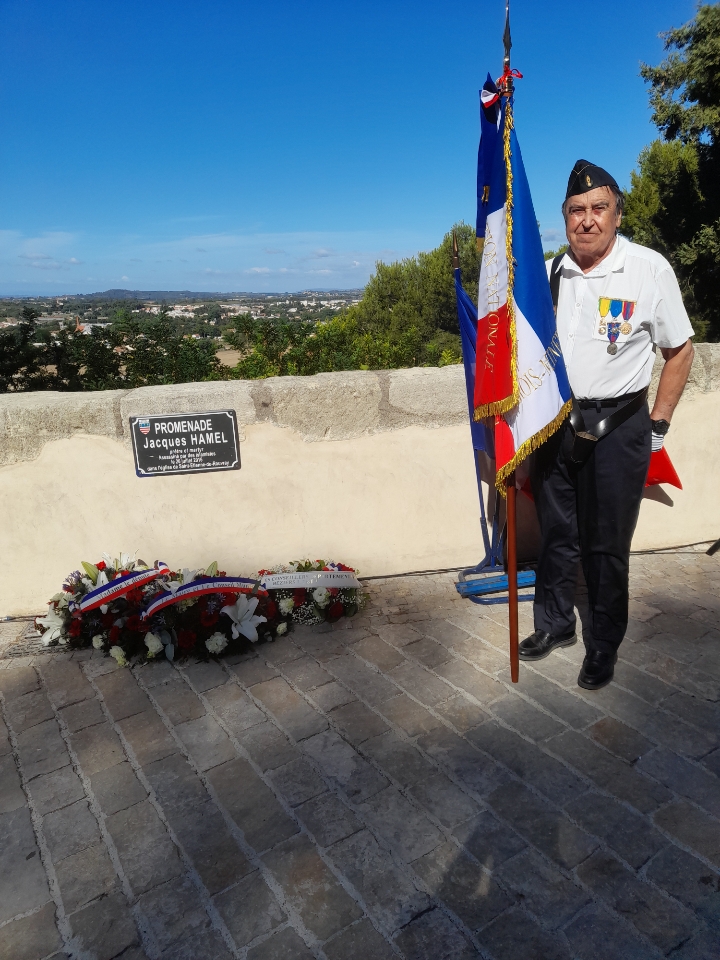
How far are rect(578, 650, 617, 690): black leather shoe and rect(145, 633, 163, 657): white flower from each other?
6.36 ft

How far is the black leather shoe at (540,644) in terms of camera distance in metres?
3.03

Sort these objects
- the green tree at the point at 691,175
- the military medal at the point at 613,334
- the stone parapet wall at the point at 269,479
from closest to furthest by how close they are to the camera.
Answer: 1. the military medal at the point at 613,334
2. the stone parapet wall at the point at 269,479
3. the green tree at the point at 691,175

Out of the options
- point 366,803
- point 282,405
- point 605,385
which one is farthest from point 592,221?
point 366,803

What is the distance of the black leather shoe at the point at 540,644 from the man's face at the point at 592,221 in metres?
1.72

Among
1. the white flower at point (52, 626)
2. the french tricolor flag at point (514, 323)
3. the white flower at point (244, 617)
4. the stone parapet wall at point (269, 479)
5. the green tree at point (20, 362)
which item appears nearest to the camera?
the french tricolor flag at point (514, 323)

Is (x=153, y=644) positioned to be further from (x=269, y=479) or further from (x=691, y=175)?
(x=691, y=175)

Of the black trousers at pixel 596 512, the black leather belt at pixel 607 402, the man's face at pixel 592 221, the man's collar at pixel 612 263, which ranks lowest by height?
the black trousers at pixel 596 512

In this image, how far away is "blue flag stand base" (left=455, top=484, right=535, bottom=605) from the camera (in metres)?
3.60

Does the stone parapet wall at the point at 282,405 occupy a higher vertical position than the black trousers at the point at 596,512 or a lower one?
higher

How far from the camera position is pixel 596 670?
2.80 m

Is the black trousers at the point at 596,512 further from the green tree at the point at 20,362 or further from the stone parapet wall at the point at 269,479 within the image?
the green tree at the point at 20,362

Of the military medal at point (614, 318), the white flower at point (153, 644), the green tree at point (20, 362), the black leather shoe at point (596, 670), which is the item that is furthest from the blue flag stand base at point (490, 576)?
the green tree at point (20, 362)

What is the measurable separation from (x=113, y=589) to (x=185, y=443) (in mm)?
823

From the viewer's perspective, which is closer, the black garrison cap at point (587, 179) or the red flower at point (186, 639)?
the black garrison cap at point (587, 179)
